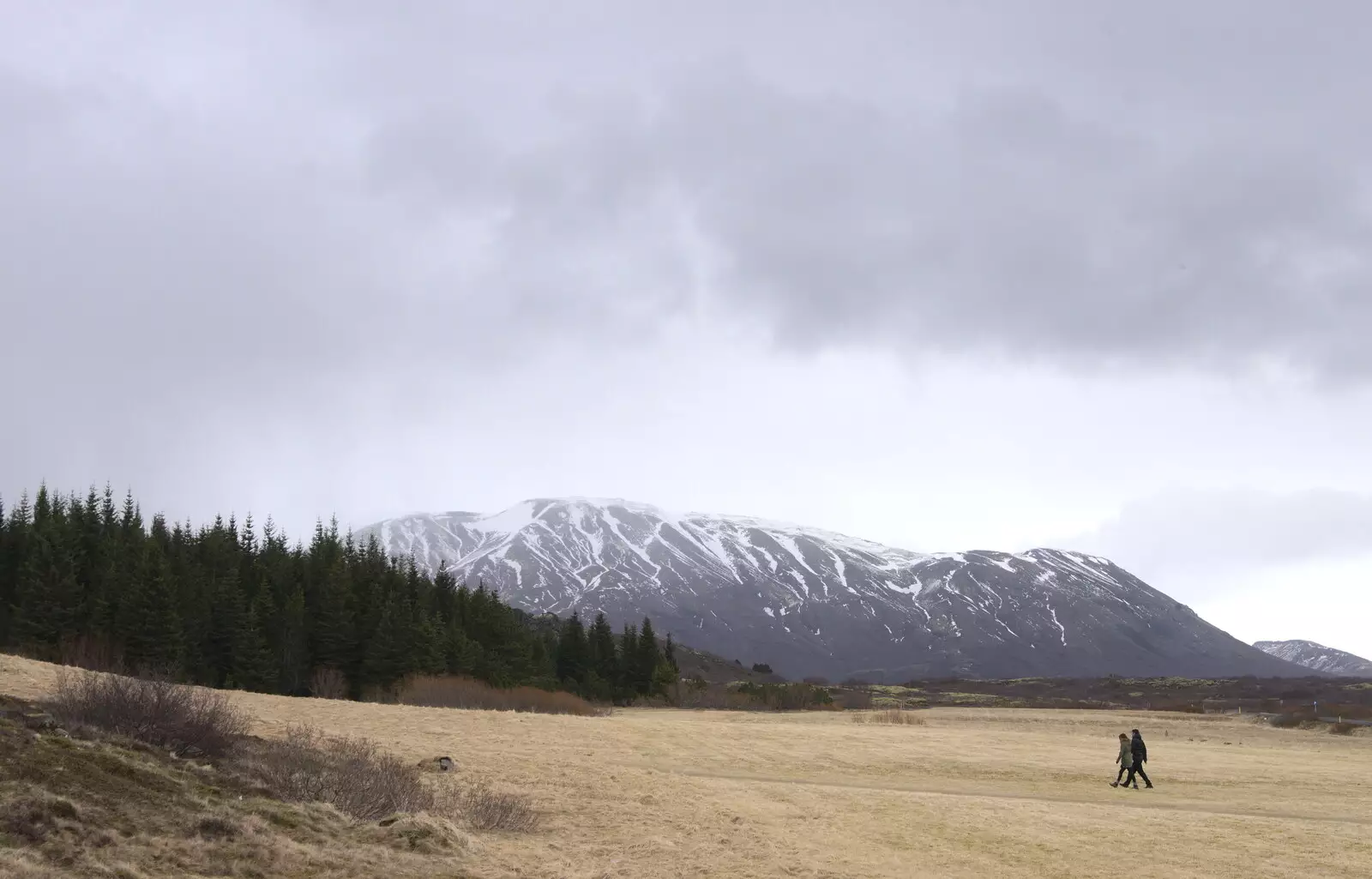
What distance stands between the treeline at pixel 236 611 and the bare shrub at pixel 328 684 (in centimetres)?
26

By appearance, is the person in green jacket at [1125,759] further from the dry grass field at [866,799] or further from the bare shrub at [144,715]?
the bare shrub at [144,715]

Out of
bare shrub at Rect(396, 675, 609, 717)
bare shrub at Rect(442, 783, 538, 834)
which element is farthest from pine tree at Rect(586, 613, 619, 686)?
bare shrub at Rect(442, 783, 538, 834)

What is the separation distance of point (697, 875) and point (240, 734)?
11.4 metres

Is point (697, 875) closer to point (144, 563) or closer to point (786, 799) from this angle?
point (786, 799)

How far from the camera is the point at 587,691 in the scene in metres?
90.4

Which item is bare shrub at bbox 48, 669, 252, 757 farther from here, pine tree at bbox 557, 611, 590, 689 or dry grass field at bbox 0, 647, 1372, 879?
pine tree at bbox 557, 611, 590, 689

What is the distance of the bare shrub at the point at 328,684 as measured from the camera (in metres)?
53.9

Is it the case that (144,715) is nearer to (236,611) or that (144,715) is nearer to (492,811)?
(492,811)

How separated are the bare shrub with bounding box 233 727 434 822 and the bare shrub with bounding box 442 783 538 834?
570mm

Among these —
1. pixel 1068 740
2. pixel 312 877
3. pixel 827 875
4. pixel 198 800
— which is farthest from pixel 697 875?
pixel 1068 740

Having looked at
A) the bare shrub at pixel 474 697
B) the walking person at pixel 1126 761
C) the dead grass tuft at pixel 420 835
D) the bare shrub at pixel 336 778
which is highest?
the bare shrub at pixel 336 778

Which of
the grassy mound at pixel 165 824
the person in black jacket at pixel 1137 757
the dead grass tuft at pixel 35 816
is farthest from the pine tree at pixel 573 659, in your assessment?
the dead grass tuft at pixel 35 816

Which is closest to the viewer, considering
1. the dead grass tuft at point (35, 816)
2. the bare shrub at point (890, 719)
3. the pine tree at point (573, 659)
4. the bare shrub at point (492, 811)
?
the dead grass tuft at point (35, 816)

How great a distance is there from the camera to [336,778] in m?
17.2
